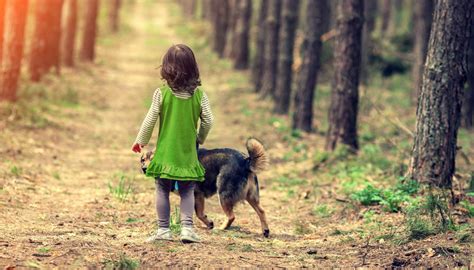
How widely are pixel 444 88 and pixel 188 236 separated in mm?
4355

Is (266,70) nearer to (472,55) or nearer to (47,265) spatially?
(472,55)

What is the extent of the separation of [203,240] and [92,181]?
442 cm

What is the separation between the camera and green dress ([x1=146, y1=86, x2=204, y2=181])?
24.3 feet

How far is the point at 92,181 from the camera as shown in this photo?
11844 millimetres

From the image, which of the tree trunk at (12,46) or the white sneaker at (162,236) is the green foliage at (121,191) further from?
the tree trunk at (12,46)

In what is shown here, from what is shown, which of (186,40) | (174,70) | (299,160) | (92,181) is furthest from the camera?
(186,40)

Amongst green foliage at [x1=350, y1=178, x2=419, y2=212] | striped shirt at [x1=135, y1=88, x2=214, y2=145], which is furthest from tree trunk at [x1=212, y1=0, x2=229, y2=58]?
striped shirt at [x1=135, y1=88, x2=214, y2=145]

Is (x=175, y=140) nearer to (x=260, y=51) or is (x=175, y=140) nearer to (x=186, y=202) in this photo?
(x=186, y=202)

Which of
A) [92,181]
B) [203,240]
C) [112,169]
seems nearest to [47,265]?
[203,240]

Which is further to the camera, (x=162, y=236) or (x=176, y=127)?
(x=162, y=236)

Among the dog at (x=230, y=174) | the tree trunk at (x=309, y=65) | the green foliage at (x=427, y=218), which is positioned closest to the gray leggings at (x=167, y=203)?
the dog at (x=230, y=174)

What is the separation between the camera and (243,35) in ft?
99.1

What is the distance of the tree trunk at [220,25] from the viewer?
115 ft

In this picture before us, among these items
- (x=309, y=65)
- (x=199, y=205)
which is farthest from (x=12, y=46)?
(x=199, y=205)
